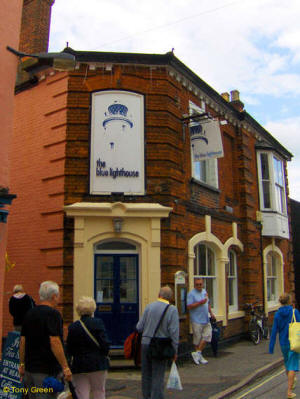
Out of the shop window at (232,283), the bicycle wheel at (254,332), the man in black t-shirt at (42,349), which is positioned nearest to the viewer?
the man in black t-shirt at (42,349)

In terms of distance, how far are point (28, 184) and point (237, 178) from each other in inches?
273

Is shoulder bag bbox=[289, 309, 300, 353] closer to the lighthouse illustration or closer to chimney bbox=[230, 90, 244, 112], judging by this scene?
the lighthouse illustration

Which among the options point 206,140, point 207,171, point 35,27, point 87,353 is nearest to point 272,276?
point 207,171

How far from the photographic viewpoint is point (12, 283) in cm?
1016

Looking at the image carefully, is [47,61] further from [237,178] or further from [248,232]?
[248,232]

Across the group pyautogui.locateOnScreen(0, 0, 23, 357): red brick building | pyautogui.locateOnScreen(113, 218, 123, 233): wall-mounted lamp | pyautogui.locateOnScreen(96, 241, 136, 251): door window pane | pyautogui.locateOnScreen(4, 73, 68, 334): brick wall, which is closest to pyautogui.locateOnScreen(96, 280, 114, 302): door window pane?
pyautogui.locateOnScreen(96, 241, 136, 251): door window pane

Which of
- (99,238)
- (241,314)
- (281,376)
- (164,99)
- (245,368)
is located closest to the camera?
(281,376)

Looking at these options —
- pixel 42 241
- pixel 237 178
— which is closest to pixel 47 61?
pixel 42 241

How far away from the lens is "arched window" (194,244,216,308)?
11240 mm

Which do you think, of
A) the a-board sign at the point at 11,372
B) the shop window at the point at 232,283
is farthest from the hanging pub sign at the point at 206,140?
the a-board sign at the point at 11,372

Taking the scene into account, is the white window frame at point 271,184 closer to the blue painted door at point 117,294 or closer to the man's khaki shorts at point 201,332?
the man's khaki shorts at point 201,332

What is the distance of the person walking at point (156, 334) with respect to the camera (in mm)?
5406

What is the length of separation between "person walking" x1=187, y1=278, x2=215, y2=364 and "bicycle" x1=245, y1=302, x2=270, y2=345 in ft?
10.1

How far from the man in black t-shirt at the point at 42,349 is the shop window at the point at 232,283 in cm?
926
